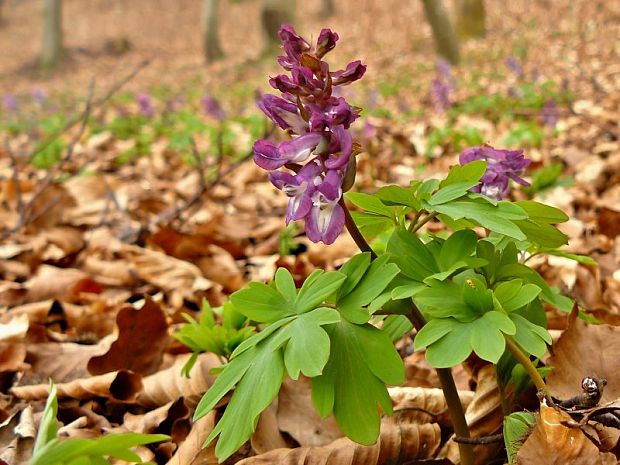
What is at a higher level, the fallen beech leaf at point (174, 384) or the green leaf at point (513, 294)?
the green leaf at point (513, 294)

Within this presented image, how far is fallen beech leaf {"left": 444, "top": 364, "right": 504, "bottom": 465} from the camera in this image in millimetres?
1313

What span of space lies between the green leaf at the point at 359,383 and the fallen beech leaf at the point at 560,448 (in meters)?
0.26

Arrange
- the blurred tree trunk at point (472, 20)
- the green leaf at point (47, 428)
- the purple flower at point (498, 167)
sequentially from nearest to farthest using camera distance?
the green leaf at point (47, 428) → the purple flower at point (498, 167) → the blurred tree trunk at point (472, 20)

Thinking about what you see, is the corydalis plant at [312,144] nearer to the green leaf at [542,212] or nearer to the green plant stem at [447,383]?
the green plant stem at [447,383]

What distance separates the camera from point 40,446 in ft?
2.97

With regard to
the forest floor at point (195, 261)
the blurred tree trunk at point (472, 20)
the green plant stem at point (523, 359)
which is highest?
the green plant stem at point (523, 359)

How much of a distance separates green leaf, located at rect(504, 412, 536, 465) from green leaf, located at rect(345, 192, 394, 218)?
406mm

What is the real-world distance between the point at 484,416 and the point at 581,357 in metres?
0.23

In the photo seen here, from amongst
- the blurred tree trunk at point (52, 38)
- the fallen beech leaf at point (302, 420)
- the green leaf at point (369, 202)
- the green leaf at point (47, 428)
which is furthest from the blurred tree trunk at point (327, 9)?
the green leaf at point (47, 428)

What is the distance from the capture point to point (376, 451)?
4.35 feet

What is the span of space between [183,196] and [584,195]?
100 inches

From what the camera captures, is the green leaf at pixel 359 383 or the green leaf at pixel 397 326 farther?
the green leaf at pixel 397 326

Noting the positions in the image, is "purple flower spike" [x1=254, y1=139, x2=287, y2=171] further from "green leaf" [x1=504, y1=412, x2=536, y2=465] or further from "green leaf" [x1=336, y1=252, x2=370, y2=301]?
"green leaf" [x1=504, y1=412, x2=536, y2=465]

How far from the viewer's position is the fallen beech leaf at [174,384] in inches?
69.7
